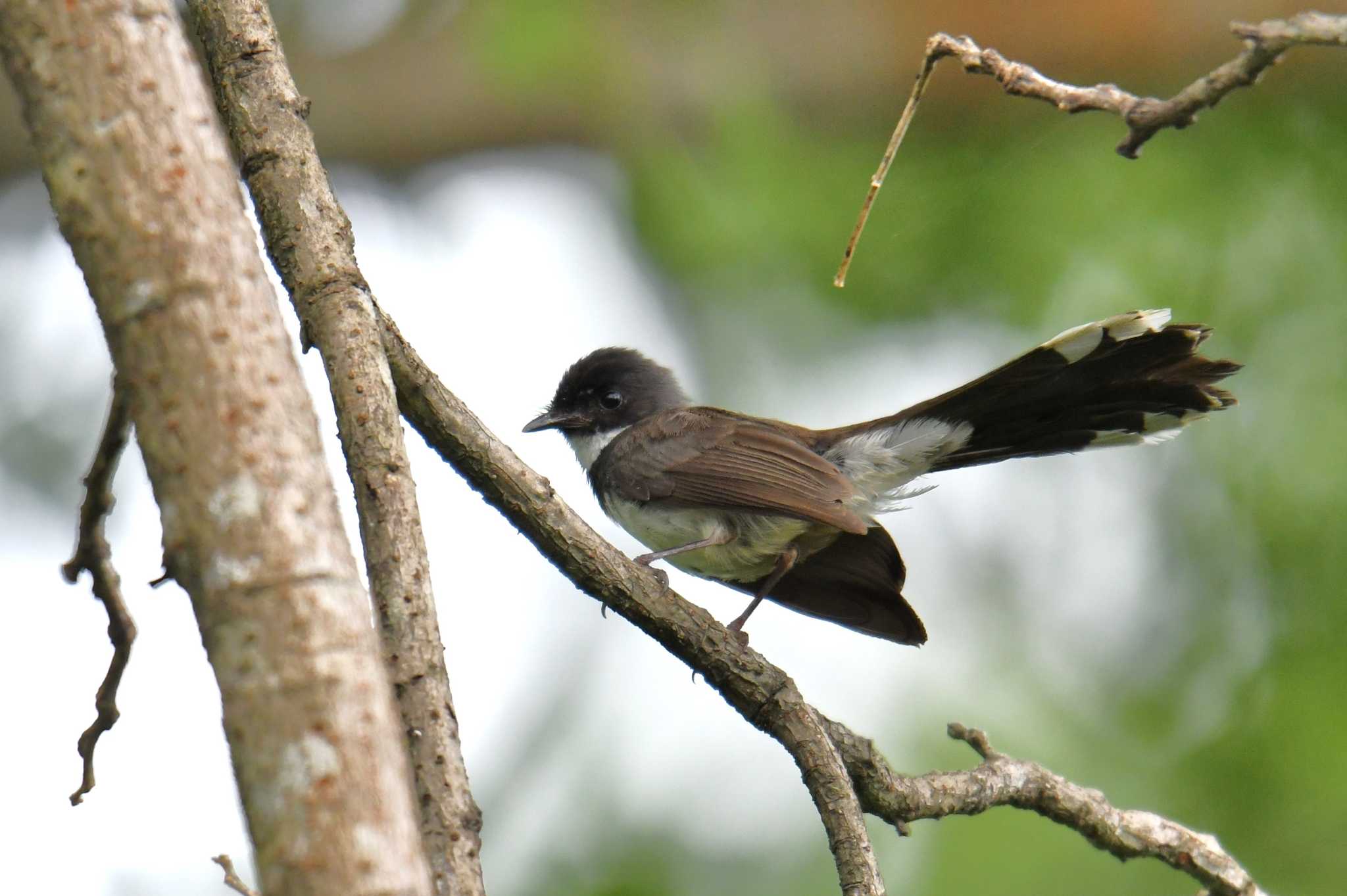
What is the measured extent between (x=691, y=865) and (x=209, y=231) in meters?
5.26

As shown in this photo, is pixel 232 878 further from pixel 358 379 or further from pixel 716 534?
pixel 716 534

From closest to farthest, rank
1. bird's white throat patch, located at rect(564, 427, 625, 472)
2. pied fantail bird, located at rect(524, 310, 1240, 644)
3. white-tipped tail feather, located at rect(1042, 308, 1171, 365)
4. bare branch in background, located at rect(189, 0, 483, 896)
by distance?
bare branch in background, located at rect(189, 0, 483, 896) → white-tipped tail feather, located at rect(1042, 308, 1171, 365) → pied fantail bird, located at rect(524, 310, 1240, 644) → bird's white throat patch, located at rect(564, 427, 625, 472)

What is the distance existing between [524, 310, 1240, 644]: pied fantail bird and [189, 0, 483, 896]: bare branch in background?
203cm

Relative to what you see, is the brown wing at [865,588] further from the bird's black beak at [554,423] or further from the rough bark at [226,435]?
the rough bark at [226,435]

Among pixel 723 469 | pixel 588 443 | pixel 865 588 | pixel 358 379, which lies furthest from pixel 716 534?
pixel 358 379

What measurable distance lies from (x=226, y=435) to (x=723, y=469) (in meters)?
3.26

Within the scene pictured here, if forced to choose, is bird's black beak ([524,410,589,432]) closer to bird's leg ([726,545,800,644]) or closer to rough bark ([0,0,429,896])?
bird's leg ([726,545,800,644])

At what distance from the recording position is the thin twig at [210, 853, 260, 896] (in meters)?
2.05

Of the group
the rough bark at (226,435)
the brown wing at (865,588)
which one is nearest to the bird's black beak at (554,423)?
the brown wing at (865,588)

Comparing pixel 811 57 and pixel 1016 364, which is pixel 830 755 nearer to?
pixel 1016 364

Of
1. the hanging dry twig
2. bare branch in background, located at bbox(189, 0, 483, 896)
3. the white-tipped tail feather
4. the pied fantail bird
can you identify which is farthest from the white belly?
bare branch in background, located at bbox(189, 0, 483, 896)

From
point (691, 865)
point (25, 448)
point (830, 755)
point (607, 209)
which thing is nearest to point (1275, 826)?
point (691, 865)

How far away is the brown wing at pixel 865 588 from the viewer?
446 centimetres

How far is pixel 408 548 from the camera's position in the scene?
2.16 m
